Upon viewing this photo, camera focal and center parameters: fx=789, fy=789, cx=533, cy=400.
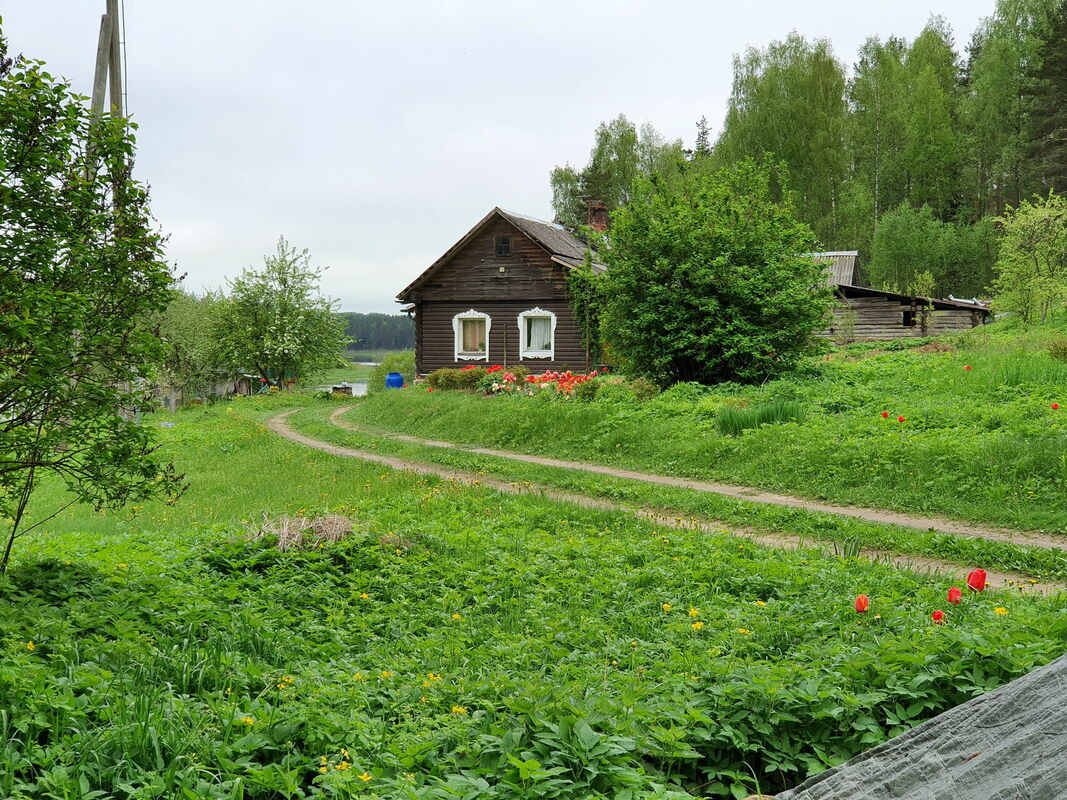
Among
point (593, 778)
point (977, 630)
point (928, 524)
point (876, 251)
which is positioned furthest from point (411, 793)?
point (876, 251)

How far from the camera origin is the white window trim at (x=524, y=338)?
2909 cm

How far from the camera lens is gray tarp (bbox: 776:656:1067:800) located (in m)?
2.03

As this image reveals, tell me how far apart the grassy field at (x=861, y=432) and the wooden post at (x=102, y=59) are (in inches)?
357

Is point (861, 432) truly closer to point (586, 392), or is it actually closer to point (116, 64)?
point (586, 392)

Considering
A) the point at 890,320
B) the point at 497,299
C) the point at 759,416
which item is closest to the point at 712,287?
the point at 759,416

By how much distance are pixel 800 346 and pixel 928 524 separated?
9.57 m

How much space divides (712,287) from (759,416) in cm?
555

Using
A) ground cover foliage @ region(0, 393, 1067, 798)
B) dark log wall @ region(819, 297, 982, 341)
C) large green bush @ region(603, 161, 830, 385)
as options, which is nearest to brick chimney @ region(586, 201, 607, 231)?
dark log wall @ region(819, 297, 982, 341)

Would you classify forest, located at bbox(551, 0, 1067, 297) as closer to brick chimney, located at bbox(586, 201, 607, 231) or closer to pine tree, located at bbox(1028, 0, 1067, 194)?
pine tree, located at bbox(1028, 0, 1067, 194)

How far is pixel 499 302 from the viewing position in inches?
1168

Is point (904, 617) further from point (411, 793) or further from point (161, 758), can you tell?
point (161, 758)

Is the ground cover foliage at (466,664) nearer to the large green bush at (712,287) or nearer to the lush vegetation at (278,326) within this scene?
the large green bush at (712,287)

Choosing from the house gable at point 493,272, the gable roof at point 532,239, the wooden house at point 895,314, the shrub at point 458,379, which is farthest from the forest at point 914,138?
the shrub at point 458,379

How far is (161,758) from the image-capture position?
3229 millimetres
